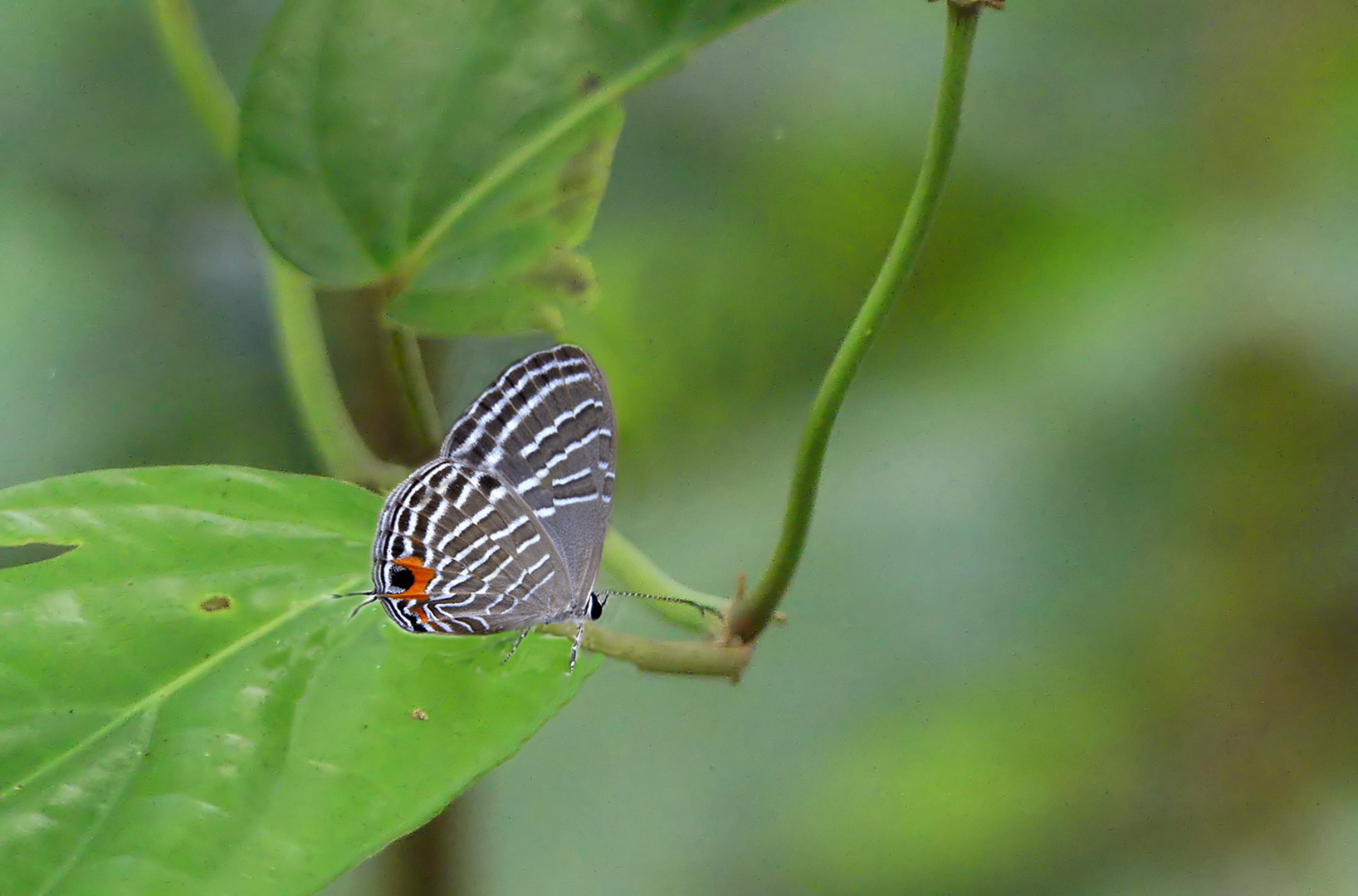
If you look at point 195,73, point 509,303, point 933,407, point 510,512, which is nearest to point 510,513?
point 510,512

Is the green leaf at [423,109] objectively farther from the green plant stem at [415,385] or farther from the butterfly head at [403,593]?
the butterfly head at [403,593]

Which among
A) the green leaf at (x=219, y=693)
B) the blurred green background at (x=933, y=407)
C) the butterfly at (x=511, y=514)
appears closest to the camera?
the green leaf at (x=219, y=693)

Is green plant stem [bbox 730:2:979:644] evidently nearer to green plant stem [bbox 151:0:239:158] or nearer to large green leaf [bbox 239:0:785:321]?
large green leaf [bbox 239:0:785:321]

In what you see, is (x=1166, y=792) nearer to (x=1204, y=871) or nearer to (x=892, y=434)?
(x=1204, y=871)

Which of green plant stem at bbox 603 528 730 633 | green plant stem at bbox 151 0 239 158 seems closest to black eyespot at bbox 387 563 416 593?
green plant stem at bbox 603 528 730 633

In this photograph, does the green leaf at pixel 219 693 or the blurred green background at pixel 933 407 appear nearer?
the green leaf at pixel 219 693

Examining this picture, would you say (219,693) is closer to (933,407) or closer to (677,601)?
(677,601)

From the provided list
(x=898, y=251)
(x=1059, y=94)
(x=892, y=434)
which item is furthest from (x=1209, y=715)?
(x=898, y=251)

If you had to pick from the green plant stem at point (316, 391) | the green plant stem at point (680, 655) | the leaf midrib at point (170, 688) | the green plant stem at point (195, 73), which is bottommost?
the leaf midrib at point (170, 688)

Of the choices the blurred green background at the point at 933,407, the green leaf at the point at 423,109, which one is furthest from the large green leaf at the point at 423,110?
the blurred green background at the point at 933,407
